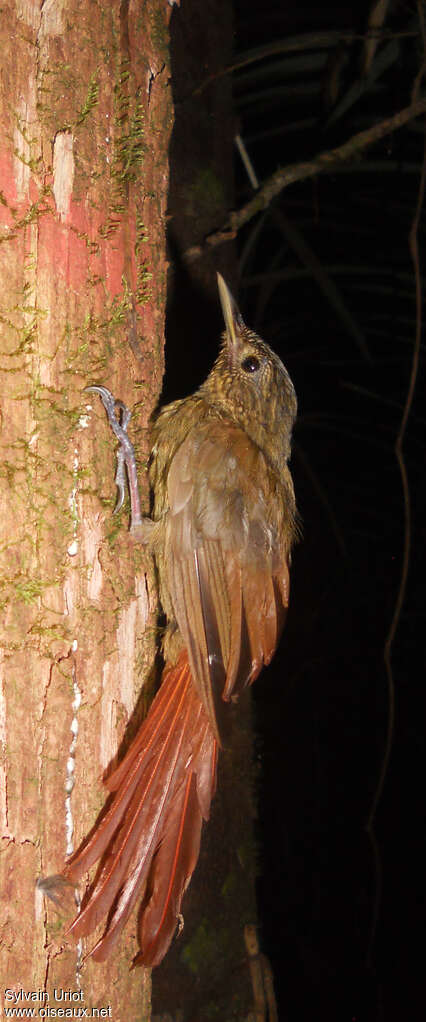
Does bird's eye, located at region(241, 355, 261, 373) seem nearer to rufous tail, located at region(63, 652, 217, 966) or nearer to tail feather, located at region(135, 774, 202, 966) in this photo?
rufous tail, located at region(63, 652, 217, 966)

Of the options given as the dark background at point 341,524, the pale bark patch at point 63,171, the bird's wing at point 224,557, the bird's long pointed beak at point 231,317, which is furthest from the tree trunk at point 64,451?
the dark background at point 341,524

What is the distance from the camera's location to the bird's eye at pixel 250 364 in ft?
7.06

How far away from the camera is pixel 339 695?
12.3 feet

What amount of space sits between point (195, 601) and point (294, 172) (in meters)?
1.62

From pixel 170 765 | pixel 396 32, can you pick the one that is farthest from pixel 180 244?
pixel 170 765

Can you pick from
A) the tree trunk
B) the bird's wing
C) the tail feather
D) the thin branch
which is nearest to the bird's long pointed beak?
the bird's wing

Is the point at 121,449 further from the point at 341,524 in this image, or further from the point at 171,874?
the point at 341,524

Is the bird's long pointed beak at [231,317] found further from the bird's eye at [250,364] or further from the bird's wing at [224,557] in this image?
the bird's wing at [224,557]

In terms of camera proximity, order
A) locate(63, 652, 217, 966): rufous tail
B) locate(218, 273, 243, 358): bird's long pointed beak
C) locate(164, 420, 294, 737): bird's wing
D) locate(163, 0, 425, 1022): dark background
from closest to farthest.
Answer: locate(63, 652, 217, 966): rufous tail
locate(164, 420, 294, 737): bird's wing
locate(218, 273, 243, 358): bird's long pointed beak
locate(163, 0, 425, 1022): dark background

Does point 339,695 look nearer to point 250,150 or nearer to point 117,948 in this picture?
point 117,948

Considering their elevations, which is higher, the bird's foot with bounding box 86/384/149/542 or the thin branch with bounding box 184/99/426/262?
the thin branch with bounding box 184/99/426/262

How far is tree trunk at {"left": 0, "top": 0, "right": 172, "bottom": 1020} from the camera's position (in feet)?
3.89

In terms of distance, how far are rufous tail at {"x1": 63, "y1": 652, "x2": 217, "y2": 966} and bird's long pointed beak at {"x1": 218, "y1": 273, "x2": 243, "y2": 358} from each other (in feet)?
3.33

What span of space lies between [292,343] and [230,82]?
4.24 ft
